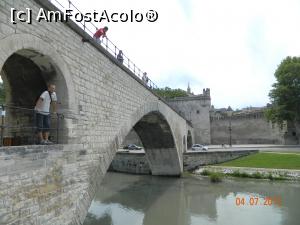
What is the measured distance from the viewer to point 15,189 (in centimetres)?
604

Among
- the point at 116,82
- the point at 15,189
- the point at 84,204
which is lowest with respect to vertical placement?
the point at 84,204

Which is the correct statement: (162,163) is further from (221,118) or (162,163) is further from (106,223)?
(221,118)

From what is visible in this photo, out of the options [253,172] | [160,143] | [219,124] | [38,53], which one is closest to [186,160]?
[160,143]

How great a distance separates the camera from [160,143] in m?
27.1

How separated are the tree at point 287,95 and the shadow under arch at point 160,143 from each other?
1756 cm

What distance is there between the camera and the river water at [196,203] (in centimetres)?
1399

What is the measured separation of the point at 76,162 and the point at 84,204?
3.95 ft

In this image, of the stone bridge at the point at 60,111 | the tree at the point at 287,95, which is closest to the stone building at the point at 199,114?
the tree at the point at 287,95

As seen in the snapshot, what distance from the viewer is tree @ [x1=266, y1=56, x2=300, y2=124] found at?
39.2 meters

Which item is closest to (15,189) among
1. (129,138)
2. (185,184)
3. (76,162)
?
(76,162)

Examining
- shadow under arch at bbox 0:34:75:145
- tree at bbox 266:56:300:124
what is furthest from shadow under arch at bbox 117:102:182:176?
tree at bbox 266:56:300:124

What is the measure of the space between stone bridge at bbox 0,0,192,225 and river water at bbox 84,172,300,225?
4.88 meters

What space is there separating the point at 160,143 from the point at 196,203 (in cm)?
979
